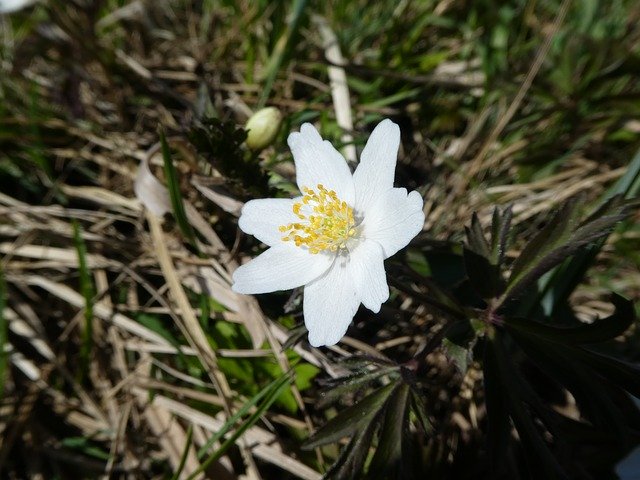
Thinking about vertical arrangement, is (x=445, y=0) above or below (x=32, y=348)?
above

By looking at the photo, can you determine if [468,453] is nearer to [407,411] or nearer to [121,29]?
[407,411]

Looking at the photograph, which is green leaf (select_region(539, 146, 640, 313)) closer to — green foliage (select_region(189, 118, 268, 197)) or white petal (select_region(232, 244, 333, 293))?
white petal (select_region(232, 244, 333, 293))

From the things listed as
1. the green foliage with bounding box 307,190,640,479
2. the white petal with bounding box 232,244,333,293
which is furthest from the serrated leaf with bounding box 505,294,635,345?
the white petal with bounding box 232,244,333,293

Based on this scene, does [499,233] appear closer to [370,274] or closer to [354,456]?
[370,274]

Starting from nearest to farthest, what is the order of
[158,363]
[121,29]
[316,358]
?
1. [316,358]
2. [158,363]
3. [121,29]

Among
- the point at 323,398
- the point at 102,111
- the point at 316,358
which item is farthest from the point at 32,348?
the point at 323,398

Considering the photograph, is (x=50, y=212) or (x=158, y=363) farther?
(x=50, y=212)

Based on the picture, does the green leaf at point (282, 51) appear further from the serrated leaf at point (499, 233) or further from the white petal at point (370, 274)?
the serrated leaf at point (499, 233)
